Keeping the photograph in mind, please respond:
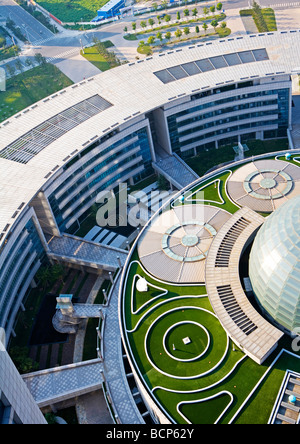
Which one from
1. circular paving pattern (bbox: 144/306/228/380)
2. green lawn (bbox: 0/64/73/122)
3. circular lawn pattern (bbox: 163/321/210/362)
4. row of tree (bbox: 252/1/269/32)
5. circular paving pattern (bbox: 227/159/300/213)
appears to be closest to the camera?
circular paving pattern (bbox: 144/306/228/380)

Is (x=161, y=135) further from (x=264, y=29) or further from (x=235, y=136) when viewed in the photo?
(x=264, y=29)

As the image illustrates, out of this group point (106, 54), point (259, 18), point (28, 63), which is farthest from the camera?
point (259, 18)

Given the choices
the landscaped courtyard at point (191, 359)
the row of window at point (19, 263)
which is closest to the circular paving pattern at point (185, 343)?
the landscaped courtyard at point (191, 359)

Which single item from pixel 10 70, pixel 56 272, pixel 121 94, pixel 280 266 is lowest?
pixel 56 272

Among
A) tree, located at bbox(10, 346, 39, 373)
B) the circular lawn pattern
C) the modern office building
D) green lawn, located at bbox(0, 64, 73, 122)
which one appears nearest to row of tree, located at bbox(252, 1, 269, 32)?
the modern office building

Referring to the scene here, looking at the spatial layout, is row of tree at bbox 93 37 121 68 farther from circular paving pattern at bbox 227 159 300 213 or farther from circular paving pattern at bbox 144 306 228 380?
circular paving pattern at bbox 144 306 228 380

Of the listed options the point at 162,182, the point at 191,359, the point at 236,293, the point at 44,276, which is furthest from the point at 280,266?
the point at 162,182

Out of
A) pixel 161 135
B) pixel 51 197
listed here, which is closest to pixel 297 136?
pixel 161 135

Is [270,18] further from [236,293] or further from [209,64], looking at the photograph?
[236,293]
